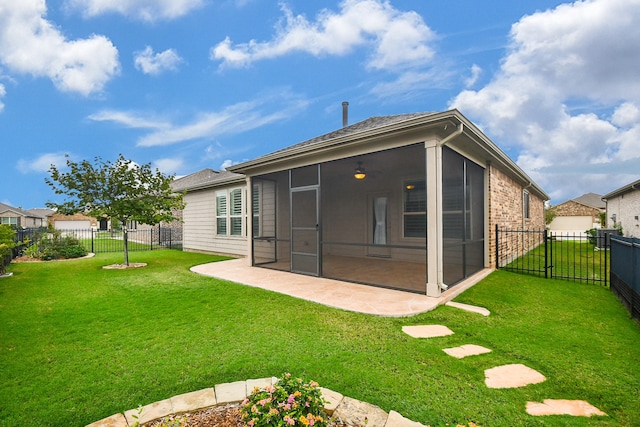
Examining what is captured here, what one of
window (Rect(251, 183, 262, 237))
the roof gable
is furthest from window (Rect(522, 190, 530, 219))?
the roof gable

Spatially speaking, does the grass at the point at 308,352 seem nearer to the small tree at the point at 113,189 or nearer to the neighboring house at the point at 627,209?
the small tree at the point at 113,189

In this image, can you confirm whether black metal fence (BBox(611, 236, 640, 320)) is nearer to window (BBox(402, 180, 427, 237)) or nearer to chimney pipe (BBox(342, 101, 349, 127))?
window (BBox(402, 180, 427, 237))

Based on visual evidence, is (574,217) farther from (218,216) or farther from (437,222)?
(218,216)

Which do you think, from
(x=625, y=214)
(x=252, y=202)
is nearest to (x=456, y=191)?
(x=252, y=202)

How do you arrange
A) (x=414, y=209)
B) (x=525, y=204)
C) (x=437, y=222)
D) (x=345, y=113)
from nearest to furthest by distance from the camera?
(x=437, y=222) → (x=414, y=209) → (x=345, y=113) → (x=525, y=204)

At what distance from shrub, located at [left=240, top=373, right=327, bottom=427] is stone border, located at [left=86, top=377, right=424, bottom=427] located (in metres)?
0.20

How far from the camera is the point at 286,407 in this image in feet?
4.92

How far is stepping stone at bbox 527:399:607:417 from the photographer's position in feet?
6.33

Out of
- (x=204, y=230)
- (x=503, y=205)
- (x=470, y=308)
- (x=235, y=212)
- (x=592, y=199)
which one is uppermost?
(x=592, y=199)

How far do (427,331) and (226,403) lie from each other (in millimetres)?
2346

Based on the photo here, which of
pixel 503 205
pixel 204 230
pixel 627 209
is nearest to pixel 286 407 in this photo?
pixel 503 205

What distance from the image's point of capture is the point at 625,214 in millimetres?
14148

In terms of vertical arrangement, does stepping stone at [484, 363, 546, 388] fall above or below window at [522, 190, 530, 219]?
below

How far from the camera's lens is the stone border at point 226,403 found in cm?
176
